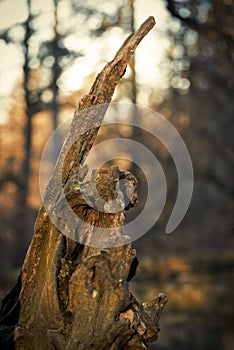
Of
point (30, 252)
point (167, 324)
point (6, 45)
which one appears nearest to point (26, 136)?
point (6, 45)

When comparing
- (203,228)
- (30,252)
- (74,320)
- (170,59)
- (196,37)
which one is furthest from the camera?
(203,228)

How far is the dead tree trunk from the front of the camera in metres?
2.82

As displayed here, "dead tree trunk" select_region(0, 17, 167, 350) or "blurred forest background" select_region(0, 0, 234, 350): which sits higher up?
"blurred forest background" select_region(0, 0, 234, 350)

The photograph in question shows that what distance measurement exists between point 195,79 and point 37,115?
4.65 metres

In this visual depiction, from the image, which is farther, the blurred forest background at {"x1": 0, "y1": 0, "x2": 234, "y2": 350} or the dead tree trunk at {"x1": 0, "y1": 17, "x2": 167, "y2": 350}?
the blurred forest background at {"x1": 0, "y1": 0, "x2": 234, "y2": 350}

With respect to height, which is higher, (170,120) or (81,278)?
(170,120)

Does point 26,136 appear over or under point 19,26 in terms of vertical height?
under

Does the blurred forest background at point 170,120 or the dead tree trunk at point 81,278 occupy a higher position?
the blurred forest background at point 170,120

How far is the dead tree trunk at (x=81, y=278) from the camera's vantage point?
282 centimetres

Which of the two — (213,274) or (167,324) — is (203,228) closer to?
(213,274)

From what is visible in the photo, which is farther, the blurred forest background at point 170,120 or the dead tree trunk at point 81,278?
the blurred forest background at point 170,120

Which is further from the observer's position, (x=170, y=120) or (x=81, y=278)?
(x=170, y=120)

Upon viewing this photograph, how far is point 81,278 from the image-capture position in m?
2.84

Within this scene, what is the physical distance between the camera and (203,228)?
730 inches
